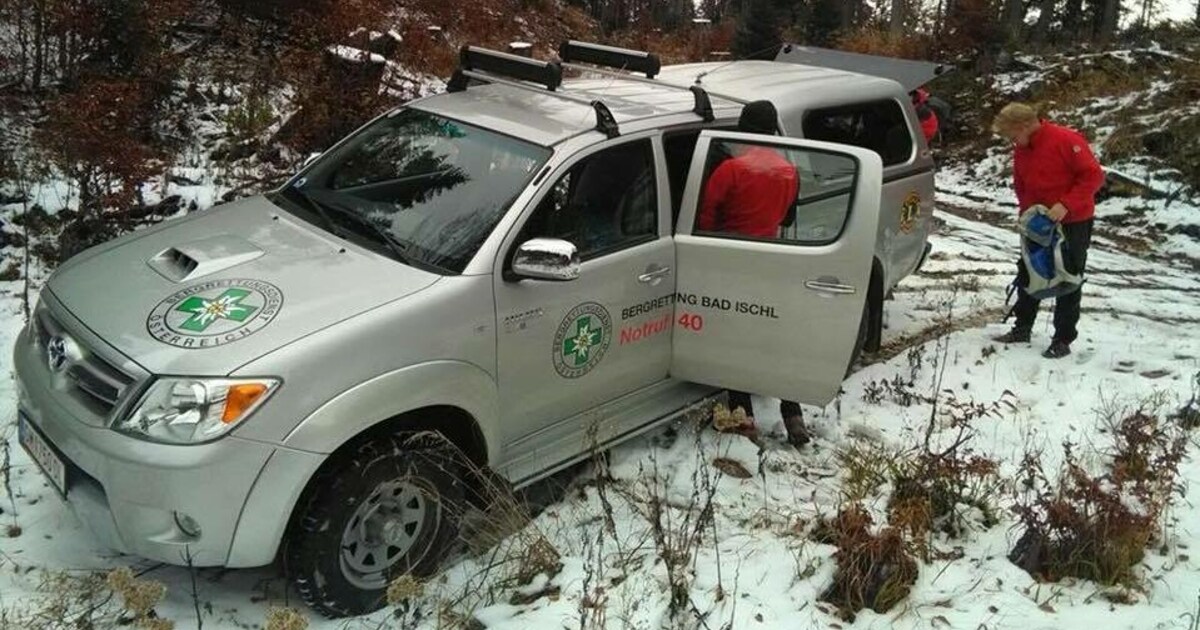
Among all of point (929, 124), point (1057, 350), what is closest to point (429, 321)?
point (1057, 350)

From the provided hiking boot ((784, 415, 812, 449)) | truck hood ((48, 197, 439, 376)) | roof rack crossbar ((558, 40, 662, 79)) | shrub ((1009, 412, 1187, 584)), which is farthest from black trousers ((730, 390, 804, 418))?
truck hood ((48, 197, 439, 376))

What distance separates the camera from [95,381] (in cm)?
337

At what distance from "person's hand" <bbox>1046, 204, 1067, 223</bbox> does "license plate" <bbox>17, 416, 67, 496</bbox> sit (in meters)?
5.77

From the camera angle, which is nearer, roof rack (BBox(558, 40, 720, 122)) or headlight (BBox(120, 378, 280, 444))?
headlight (BBox(120, 378, 280, 444))

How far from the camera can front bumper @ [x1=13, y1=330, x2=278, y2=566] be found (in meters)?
3.14

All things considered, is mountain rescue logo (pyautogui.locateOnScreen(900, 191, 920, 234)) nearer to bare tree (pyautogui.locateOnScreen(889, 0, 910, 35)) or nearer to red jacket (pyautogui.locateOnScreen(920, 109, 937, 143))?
red jacket (pyautogui.locateOnScreen(920, 109, 937, 143))

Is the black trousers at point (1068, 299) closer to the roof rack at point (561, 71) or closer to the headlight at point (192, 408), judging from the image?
the roof rack at point (561, 71)

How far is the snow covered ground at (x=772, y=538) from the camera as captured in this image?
3607 millimetres

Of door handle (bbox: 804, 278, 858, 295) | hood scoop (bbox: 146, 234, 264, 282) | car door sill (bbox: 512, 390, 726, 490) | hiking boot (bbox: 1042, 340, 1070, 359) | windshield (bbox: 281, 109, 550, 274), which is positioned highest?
windshield (bbox: 281, 109, 550, 274)

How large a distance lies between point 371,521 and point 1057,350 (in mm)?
4966

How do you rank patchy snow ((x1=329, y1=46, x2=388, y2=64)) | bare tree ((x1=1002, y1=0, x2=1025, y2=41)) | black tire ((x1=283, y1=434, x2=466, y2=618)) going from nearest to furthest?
black tire ((x1=283, y1=434, x2=466, y2=618)), patchy snow ((x1=329, y1=46, x2=388, y2=64)), bare tree ((x1=1002, y1=0, x2=1025, y2=41))

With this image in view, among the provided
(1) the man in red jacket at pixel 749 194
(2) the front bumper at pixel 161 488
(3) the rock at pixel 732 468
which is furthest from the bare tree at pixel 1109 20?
(2) the front bumper at pixel 161 488

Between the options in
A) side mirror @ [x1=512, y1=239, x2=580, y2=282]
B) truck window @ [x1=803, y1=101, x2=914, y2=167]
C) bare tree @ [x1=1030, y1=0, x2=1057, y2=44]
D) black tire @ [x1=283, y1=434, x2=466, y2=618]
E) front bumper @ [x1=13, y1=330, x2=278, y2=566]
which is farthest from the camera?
bare tree @ [x1=1030, y1=0, x2=1057, y2=44]

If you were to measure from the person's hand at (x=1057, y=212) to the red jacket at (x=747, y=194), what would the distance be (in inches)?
97.3
